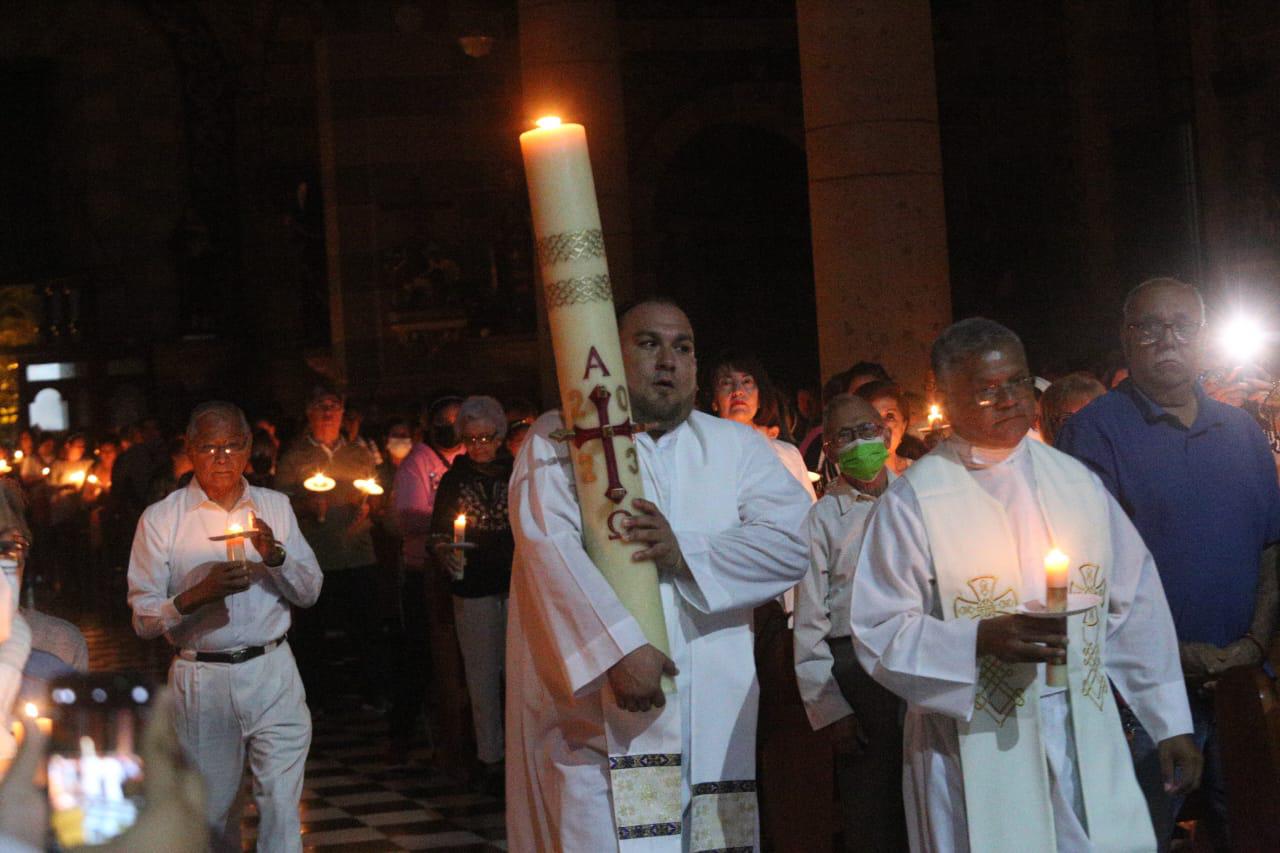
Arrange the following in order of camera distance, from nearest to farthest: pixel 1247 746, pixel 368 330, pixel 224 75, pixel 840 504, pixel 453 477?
pixel 1247 746
pixel 840 504
pixel 453 477
pixel 368 330
pixel 224 75

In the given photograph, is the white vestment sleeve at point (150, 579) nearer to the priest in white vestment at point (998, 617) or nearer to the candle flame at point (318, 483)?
the priest in white vestment at point (998, 617)

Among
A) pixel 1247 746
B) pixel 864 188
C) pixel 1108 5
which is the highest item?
pixel 1108 5

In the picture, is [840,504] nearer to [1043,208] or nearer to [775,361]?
[1043,208]

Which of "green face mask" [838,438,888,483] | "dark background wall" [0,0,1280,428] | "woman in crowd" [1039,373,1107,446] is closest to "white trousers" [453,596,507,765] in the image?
"woman in crowd" [1039,373,1107,446]

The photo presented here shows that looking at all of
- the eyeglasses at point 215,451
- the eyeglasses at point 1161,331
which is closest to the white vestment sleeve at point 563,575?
the eyeglasses at point 1161,331

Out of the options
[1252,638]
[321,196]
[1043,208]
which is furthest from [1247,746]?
[321,196]

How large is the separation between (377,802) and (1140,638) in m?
5.64

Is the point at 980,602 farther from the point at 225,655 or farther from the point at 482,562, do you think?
the point at 482,562

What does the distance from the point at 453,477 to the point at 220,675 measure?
10.0ft

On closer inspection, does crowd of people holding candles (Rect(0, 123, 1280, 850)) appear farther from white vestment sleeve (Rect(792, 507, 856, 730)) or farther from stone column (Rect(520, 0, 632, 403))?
stone column (Rect(520, 0, 632, 403))

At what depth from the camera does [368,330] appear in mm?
21531

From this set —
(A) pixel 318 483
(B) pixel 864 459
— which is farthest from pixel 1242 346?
(A) pixel 318 483

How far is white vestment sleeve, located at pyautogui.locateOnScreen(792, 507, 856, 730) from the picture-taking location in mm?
5758

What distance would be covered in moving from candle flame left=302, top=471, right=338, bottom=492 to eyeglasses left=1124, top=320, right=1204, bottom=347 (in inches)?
270
